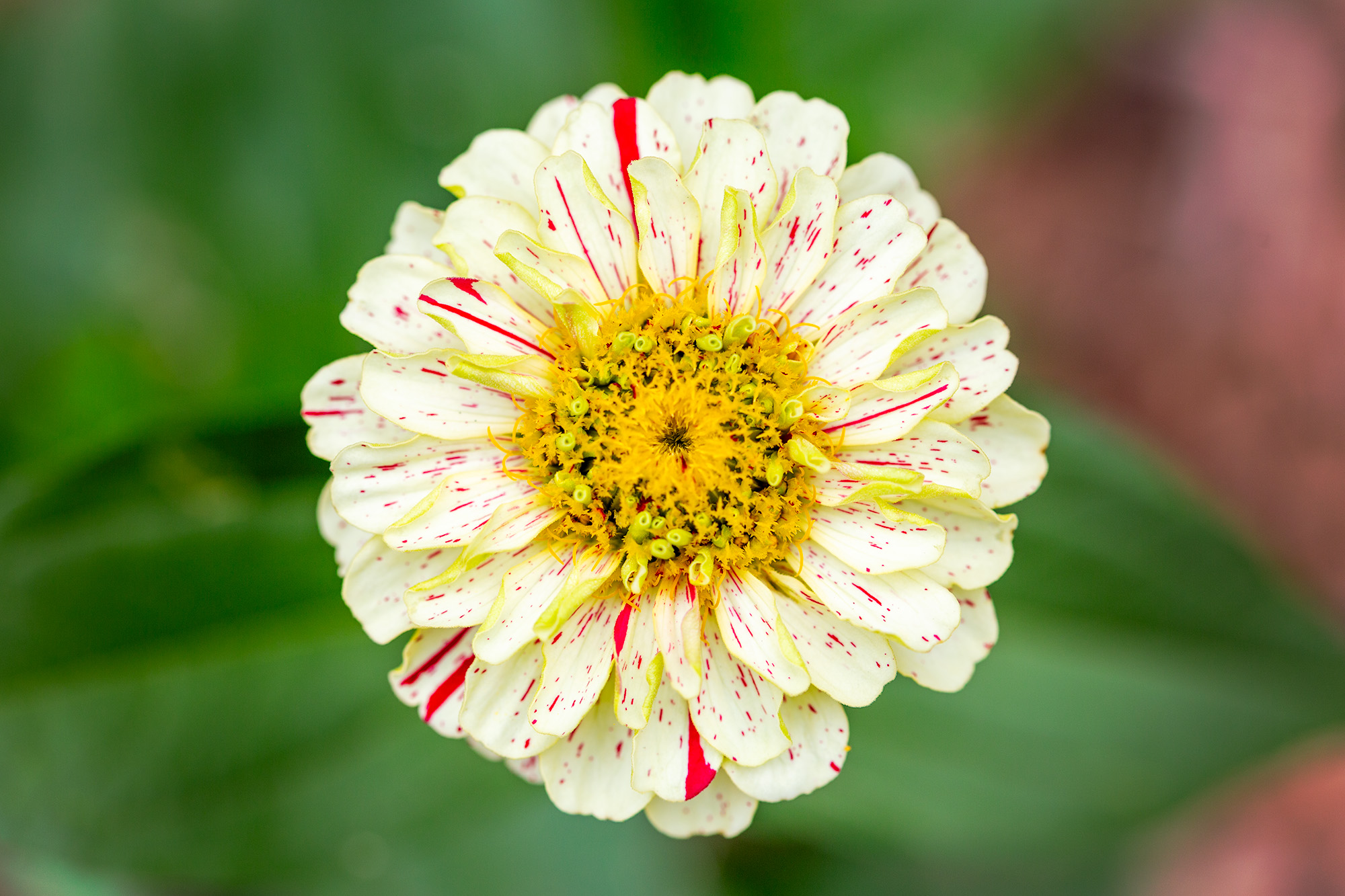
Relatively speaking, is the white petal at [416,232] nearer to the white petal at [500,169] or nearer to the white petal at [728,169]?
the white petal at [500,169]

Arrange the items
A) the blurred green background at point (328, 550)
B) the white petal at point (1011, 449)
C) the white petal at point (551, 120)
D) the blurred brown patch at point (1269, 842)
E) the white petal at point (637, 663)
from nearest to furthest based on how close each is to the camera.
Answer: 1. the white petal at point (637, 663)
2. the white petal at point (1011, 449)
3. the white petal at point (551, 120)
4. the blurred green background at point (328, 550)
5. the blurred brown patch at point (1269, 842)

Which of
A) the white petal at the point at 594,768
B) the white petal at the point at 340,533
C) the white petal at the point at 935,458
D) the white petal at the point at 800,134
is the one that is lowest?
the white petal at the point at 594,768

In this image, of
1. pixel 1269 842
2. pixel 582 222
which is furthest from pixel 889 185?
pixel 1269 842

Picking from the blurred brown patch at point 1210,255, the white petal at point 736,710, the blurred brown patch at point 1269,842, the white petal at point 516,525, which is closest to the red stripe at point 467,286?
the white petal at point 516,525

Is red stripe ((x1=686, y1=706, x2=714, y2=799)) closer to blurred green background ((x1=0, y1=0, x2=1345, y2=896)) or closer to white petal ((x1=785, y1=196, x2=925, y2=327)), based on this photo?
white petal ((x1=785, y1=196, x2=925, y2=327))

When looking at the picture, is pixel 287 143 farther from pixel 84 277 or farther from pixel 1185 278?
pixel 1185 278

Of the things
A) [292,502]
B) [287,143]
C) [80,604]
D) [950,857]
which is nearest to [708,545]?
[292,502]

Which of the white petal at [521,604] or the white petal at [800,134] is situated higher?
the white petal at [800,134]

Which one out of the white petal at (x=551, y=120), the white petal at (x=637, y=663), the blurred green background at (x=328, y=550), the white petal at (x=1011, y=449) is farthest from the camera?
the blurred green background at (x=328, y=550)
